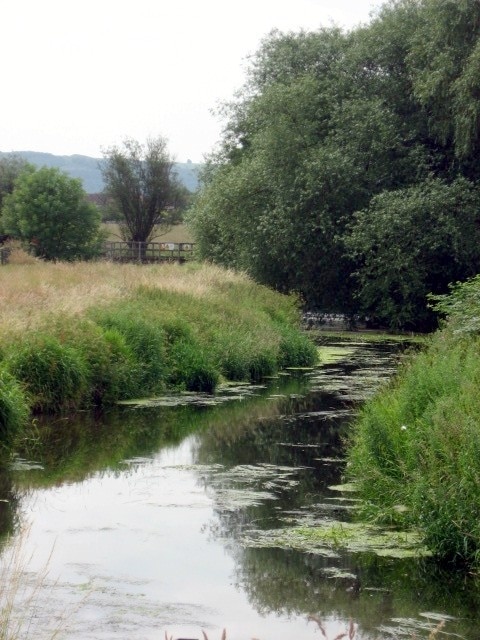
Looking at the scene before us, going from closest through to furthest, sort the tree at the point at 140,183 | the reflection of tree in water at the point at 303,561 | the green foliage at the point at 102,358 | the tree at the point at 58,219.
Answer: the reflection of tree in water at the point at 303,561 → the green foliage at the point at 102,358 → the tree at the point at 58,219 → the tree at the point at 140,183

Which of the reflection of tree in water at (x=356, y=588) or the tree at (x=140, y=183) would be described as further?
the tree at (x=140, y=183)

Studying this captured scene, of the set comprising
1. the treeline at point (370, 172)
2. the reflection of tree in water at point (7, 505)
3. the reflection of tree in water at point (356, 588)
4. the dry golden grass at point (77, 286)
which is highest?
the treeline at point (370, 172)

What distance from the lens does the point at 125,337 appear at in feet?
65.0

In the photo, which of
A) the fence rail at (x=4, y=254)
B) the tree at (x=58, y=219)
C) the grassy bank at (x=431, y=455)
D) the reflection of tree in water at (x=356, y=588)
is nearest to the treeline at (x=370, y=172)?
the fence rail at (x=4, y=254)

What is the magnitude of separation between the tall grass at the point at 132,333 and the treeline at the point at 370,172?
21.4ft

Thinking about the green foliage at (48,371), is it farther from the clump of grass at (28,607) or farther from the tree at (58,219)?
the tree at (58,219)

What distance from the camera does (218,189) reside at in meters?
39.1

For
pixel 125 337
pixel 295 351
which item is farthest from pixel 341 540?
pixel 295 351

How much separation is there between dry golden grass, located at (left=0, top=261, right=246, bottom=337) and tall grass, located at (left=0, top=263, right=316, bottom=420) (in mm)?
27

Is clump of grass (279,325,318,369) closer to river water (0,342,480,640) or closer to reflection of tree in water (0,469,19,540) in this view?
river water (0,342,480,640)

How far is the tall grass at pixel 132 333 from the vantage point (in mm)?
17359

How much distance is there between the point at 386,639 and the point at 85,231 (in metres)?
48.1

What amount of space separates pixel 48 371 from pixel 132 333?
10.2ft

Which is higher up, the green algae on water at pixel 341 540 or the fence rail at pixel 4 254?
Result: the fence rail at pixel 4 254
